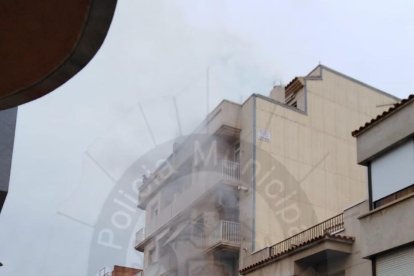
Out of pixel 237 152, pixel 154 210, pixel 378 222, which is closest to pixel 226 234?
pixel 237 152

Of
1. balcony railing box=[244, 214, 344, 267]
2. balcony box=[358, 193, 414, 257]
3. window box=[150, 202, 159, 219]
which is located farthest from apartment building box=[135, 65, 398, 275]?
balcony box=[358, 193, 414, 257]

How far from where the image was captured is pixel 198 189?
23797 millimetres

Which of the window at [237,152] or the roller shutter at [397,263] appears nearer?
the roller shutter at [397,263]

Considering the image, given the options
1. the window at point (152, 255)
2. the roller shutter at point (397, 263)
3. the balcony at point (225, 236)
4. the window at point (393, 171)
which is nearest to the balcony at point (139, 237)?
the window at point (152, 255)

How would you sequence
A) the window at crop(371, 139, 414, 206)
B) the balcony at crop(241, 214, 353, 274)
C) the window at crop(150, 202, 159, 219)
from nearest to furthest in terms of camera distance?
the window at crop(371, 139, 414, 206) < the balcony at crop(241, 214, 353, 274) < the window at crop(150, 202, 159, 219)

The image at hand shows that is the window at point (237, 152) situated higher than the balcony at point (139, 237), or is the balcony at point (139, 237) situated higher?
the window at point (237, 152)

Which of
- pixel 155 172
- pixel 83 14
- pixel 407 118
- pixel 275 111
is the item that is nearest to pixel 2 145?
pixel 407 118

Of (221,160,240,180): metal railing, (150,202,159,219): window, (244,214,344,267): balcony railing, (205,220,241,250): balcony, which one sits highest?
(150,202,159,219): window

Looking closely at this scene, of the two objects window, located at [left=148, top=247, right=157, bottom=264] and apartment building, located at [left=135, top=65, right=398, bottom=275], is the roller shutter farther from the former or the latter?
window, located at [left=148, top=247, right=157, bottom=264]

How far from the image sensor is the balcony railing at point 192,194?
73.4 feet

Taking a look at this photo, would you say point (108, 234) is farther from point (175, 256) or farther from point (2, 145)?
point (2, 145)

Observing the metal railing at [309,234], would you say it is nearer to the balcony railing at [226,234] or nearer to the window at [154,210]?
the balcony railing at [226,234]

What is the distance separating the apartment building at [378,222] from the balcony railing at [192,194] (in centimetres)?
606

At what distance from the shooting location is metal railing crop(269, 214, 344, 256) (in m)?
16.6
